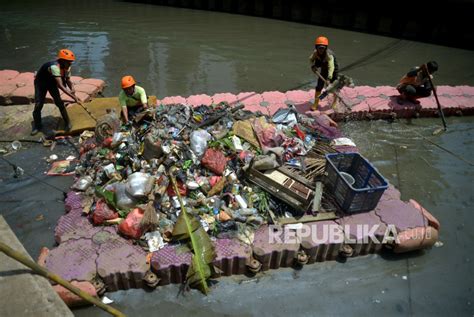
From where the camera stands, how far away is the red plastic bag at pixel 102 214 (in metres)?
4.33

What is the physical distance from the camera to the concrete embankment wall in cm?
1190

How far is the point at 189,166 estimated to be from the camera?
16.3 ft

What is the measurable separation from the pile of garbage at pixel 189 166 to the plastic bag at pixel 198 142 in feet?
0.05

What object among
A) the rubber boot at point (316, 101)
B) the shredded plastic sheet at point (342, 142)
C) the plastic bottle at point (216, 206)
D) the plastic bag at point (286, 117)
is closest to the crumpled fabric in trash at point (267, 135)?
the plastic bag at point (286, 117)

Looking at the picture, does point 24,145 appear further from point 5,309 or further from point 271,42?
point 271,42

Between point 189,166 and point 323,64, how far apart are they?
386 centimetres

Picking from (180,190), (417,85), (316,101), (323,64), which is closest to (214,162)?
(180,190)

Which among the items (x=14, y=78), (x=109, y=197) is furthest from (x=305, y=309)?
(x=14, y=78)

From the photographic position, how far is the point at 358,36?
12.6m

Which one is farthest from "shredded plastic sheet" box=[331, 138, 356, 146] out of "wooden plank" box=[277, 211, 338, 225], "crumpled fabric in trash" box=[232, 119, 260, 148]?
"wooden plank" box=[277, 211, 338, 225]

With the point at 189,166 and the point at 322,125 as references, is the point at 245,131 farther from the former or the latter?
the point at 322,125

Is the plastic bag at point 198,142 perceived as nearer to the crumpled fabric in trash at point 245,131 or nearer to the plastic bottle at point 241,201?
the crumpled fabric in trash at point 245,131

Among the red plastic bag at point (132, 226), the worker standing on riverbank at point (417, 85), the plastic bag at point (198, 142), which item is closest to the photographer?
the red plastic bag at point (132, 226)

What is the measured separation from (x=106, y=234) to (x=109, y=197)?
55 centimetres
